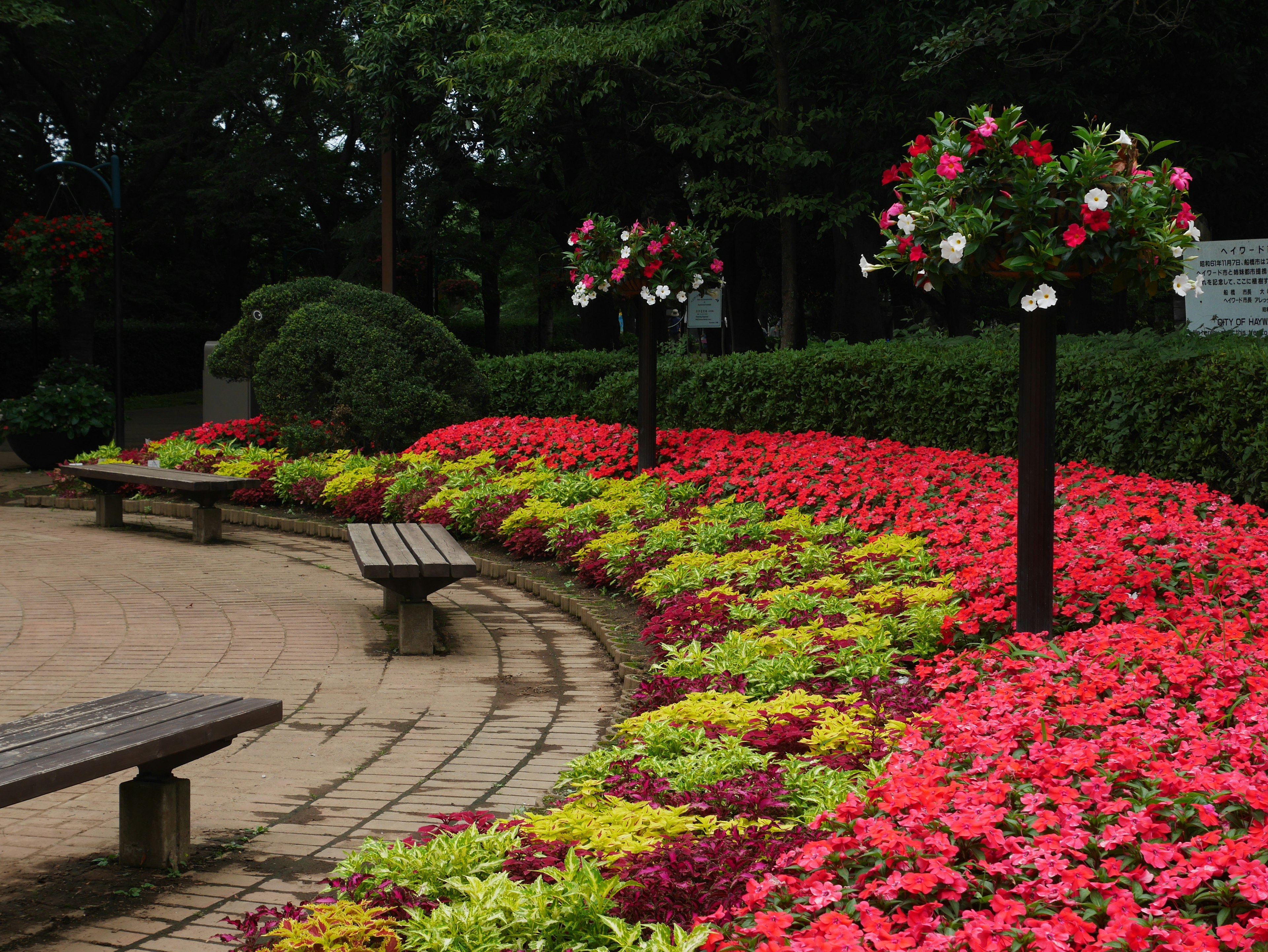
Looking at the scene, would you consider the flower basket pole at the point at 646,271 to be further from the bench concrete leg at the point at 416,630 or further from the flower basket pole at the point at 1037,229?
the flower basket pole at the point at 1037,229

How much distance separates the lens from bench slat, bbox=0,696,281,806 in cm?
284

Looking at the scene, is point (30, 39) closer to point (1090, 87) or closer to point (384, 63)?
point (384, 63)

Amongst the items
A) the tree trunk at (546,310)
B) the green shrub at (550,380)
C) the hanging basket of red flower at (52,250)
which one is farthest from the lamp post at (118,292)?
the tree trunk at (546,310)

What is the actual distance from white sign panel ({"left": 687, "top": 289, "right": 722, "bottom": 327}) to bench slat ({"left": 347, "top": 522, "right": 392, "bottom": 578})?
7855 millimetres

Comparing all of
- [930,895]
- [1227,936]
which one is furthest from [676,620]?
[1227,936]

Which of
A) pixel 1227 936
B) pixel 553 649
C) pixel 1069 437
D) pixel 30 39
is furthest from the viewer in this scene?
pixel 30 39

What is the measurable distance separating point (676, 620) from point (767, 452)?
353 cm

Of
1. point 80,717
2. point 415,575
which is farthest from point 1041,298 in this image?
point 80,717

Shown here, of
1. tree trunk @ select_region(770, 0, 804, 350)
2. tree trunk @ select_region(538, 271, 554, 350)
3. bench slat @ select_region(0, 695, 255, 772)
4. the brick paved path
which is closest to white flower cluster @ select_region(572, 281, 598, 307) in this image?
the brick paved path

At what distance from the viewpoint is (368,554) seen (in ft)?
20.5

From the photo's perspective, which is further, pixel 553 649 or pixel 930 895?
pixel 553 649

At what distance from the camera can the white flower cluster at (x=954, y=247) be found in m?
4.33

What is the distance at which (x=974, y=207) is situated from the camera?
4.32 meters

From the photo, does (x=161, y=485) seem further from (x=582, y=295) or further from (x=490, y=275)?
(x=490, y=275)
